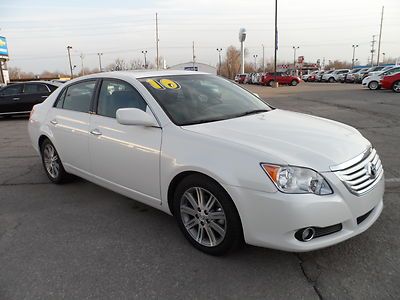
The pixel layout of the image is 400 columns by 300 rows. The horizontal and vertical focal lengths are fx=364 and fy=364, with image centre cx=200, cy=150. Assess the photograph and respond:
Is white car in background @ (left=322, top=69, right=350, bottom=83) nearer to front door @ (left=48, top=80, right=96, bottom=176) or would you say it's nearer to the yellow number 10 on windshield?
front door @ (left=48, top=80, right=96, bottom=176)

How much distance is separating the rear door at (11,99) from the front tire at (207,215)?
527 inches

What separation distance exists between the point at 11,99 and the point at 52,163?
433 inches

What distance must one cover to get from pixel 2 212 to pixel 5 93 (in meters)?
12.0

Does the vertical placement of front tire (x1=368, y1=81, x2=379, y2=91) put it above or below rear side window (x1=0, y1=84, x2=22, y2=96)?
below

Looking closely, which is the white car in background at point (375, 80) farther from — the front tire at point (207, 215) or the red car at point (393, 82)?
the front tire at point (207, 215)

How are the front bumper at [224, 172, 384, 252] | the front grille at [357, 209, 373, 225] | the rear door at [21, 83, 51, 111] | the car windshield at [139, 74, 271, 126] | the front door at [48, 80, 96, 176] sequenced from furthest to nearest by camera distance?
the rear door at [21, 83, 51, 111] → the front door at [48, 80, 96, 176] → the car windshield at [139, 74, 271, 126] → the front grille at [357, 209, 373, 225] → the front bumper at [224, 172, 384, 252]

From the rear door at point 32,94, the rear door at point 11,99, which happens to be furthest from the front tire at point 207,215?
the rear door at point 11,99

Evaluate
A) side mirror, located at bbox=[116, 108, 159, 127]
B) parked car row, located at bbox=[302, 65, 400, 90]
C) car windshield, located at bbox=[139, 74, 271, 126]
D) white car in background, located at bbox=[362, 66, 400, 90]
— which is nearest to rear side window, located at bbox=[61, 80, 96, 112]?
car windshield, located at bbox=[139, 74, 271, 126]

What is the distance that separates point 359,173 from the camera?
2926 mm

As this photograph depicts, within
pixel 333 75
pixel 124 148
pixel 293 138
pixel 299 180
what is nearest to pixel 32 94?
pixel 124 148

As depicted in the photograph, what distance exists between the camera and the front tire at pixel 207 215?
115 inches

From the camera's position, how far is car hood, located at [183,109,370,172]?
277 centimetres

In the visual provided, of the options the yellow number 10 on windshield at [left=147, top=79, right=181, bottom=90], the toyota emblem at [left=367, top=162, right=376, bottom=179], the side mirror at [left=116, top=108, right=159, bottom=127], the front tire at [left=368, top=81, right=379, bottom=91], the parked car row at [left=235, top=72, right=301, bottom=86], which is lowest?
the parked car row at [left=235, top=72, right=301, bottom=86]

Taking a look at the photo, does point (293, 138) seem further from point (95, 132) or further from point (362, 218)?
point (95, 132)
